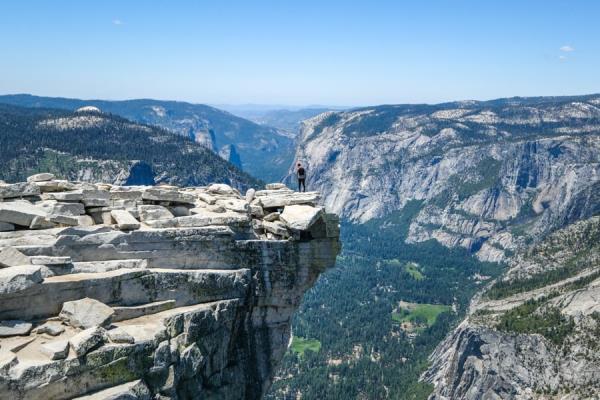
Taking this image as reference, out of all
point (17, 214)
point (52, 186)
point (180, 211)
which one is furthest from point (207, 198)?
point (17, 214)

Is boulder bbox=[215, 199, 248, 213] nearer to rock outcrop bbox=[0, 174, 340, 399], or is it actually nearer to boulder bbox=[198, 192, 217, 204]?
rock outcrop bbox=[0, 174, 340, 399]

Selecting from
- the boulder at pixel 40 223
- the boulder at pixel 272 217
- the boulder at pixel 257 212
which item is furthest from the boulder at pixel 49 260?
the boulder at pixel 272 217

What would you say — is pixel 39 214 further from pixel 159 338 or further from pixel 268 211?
pixel 268 211

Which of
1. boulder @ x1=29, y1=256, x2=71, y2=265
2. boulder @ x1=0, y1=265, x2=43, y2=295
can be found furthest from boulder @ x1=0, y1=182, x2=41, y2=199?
→ boulder @ x1=0, y1=265, x2=43, y2=295

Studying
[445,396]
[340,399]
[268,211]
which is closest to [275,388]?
[340,399]

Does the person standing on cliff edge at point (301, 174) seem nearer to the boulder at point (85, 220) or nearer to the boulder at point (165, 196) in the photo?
the boulder at point (165, 196)
